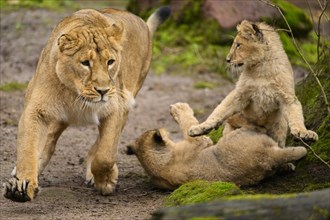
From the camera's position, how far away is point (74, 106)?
24.7 feet

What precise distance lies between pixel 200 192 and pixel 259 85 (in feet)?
4.16

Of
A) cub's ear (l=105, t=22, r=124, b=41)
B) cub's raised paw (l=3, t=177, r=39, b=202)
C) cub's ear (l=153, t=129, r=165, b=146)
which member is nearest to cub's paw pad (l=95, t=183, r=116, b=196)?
cub's ear (l=153, t=129, r=165, b=146)

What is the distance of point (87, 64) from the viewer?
7281 millimetres

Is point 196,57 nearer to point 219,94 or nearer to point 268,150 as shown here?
point 219,94

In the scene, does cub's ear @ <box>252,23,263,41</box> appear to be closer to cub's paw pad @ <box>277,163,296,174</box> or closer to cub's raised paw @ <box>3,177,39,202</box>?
cub's paw pad @ <box>277,163,296,174</box>

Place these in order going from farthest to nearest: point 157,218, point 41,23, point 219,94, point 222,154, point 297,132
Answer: point 41,23 < point 219,94 < point 222,154 < point 297,132 < point 157,218

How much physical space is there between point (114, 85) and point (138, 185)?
4.33 feet

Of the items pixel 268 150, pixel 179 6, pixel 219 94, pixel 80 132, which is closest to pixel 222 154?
pixel 268 150

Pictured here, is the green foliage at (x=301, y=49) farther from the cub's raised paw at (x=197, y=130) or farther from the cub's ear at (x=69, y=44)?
the cub's ear at (x=69, y=44)

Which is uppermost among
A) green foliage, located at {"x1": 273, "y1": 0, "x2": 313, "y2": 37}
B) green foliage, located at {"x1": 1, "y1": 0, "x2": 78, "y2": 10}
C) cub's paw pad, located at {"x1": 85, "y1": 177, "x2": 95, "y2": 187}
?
cub's paw pad, located at {"x1": 85, "y1": 177, "x2": 95, "y2": 187}

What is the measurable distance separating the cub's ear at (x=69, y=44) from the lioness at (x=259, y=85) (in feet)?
4.01

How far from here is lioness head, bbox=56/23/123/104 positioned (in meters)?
7.25

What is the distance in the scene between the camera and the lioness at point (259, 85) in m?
7.63

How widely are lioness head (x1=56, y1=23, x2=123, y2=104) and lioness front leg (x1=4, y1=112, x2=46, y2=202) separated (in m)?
0.42
